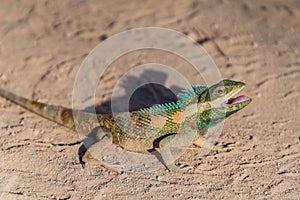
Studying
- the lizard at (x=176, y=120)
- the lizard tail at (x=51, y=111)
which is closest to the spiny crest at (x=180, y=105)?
the lizard at (x=176, y=120)

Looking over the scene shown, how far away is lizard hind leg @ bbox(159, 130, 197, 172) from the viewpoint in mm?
6016

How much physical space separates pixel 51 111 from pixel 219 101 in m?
2.73

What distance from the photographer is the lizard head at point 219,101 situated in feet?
19.5

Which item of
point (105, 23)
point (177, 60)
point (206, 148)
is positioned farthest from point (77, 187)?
point (105, 23)

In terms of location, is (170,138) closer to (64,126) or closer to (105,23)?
(64,126)

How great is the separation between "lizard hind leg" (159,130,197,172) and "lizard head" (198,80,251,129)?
0.34 m

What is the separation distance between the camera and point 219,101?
594 cm

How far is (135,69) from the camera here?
815cm

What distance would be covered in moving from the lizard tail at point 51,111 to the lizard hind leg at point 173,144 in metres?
1.56

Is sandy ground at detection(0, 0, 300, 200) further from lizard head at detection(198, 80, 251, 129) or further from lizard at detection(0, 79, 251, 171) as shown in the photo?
lizard head at detection(198, 80, 251, 129)

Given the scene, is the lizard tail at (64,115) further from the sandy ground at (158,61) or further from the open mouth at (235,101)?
the open mouth at (235,101)

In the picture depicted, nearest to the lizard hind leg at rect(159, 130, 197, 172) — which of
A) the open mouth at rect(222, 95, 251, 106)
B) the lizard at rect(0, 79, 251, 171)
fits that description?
the lizard at rect(0, 79, 251, 171)

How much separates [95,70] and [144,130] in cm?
239

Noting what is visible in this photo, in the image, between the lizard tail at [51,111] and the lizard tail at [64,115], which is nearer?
the lizard tail at [64,115]
